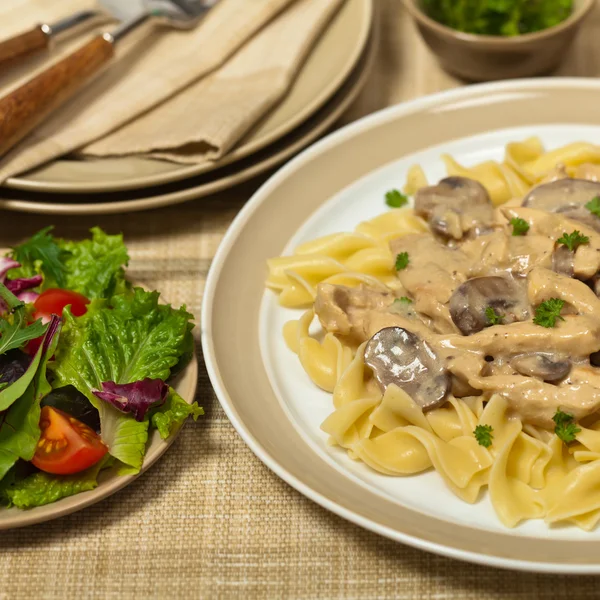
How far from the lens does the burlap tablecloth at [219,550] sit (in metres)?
3.71

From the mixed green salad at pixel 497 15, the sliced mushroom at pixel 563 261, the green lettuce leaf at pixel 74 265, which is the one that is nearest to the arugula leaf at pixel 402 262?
the sliced mushroom at pixel 563 261

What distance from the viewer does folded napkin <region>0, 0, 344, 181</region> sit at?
5.26 m

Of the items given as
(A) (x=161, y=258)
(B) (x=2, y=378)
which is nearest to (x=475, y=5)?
(A) (x=161, y=258)

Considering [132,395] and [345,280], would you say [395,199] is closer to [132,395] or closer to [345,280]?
[345,280]

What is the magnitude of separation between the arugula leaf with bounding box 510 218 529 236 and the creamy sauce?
0.03 m

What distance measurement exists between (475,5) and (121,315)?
12.8 ft

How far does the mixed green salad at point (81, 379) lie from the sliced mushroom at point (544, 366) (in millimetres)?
1656

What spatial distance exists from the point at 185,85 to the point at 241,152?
97 cm

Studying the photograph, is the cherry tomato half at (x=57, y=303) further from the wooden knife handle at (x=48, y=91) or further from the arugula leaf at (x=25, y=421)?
the wooden knife handle at (x=48, y=91)

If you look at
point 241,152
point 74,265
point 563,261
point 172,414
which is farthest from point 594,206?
point 74,265

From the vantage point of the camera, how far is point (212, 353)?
166 inches

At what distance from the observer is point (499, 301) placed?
4129 mm

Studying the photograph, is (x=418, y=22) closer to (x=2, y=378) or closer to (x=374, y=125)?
(x=374, y=125)

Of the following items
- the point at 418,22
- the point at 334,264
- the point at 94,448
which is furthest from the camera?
the point at 418,22
